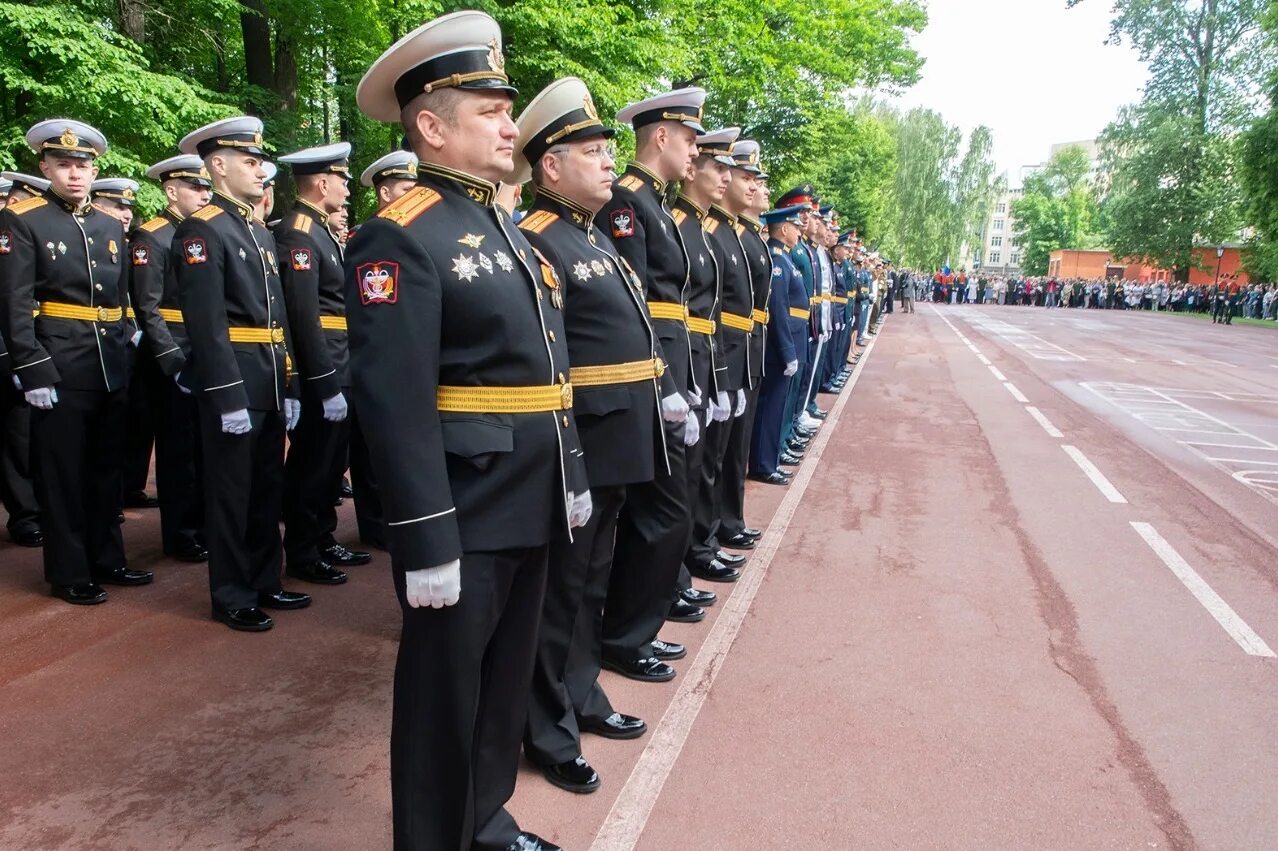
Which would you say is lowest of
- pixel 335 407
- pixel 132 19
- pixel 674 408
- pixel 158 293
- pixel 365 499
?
pixel 365 499

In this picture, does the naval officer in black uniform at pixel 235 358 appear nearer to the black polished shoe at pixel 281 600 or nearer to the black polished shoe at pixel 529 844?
the black polished shoe at pixel 281 600

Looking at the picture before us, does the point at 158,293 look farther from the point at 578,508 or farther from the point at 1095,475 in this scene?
the point at 1095,475

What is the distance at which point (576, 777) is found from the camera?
10.8 ft

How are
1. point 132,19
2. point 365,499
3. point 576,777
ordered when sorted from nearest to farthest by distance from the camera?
point 576,777 < point 365,499 < point 132,19

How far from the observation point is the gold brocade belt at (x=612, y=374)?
135 inches

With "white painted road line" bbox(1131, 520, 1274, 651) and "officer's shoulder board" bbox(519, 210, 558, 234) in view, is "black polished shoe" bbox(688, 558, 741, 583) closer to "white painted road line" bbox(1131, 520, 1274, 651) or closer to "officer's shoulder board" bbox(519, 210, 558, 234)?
"white painted road line" bbox(1131, 520, 1274, 651)

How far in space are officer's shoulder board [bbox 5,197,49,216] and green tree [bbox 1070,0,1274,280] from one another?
50824 millimetres

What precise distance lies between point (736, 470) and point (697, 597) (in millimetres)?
1174

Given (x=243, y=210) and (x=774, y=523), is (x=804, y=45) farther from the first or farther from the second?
(x=243, y=210)

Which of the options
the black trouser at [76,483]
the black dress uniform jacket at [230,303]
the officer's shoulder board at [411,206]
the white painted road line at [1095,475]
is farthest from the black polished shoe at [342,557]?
the white painted road line at [1095,475]

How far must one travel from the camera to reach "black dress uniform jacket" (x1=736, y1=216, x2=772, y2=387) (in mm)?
5820

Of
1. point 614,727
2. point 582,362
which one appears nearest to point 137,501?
point 614,727

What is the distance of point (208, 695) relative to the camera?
3939 millimetres

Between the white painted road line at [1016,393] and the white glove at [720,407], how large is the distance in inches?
376
